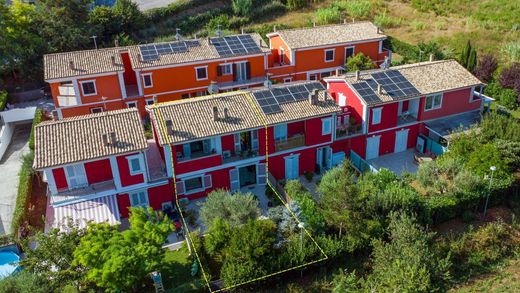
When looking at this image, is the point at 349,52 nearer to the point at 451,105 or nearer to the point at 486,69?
the point at 451,105

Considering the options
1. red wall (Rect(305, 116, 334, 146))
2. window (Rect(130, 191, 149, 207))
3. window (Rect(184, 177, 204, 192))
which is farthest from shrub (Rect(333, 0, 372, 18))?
window (Rect(130, 191, 149, 207))

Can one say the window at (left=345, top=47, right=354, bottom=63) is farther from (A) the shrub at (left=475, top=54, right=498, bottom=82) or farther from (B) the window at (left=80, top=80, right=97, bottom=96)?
(B) the window at (left=80, top=80, right=97, bottom=96)

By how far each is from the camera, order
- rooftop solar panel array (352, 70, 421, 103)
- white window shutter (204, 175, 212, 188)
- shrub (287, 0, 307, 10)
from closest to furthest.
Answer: white window shutter (204, 175, 212, 188), rooftop solar panel array (352, 70, 421, 103), shrub (287, 0, 307, 10)

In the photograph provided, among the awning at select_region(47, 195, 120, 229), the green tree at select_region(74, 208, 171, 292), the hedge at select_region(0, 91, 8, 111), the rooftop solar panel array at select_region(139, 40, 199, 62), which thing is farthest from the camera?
the hedge at select_region(0, 91, 8, 111)

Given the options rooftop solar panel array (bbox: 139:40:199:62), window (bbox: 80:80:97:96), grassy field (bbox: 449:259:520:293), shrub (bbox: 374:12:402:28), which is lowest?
grassy field (bbox: 449:259:520:293)

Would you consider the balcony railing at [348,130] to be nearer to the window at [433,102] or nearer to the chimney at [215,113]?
the window at [433,102]

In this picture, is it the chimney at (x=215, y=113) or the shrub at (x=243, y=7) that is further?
the shrub at (x=243, y=7)

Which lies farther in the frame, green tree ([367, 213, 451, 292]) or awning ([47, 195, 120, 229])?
awning ([47, 195, 120, 229])

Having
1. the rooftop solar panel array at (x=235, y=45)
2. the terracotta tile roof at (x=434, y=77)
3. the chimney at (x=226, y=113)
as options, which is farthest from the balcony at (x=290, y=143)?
the rooftop solar panel array at (x=235, y=45)
